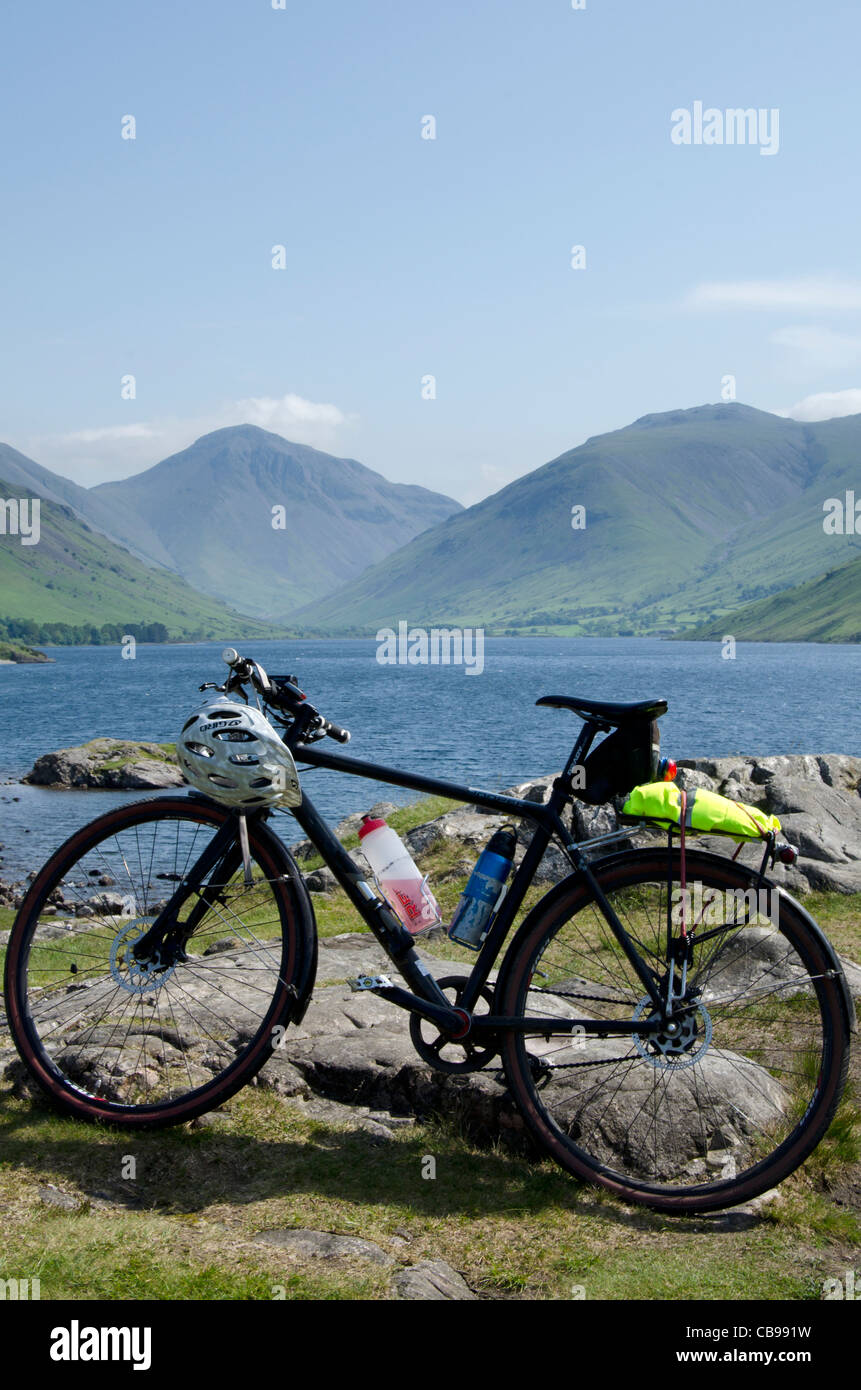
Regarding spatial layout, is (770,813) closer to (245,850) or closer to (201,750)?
(245,850)

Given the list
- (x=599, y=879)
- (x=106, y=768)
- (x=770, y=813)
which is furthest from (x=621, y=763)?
(x=106, y=768)

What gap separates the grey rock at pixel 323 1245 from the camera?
4320 millimetres

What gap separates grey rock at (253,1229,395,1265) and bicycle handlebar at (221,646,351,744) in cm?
217

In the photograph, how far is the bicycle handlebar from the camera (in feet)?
17.5

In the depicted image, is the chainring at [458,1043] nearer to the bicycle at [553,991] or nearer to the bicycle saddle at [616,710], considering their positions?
the bicycle at [553,991]

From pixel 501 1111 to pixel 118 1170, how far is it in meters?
1.85

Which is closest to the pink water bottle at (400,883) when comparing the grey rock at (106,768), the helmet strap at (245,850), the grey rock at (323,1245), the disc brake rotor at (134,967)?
the helmet strap at (245,850)

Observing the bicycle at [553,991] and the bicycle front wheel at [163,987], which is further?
the bicycle front wheel at [163,987]

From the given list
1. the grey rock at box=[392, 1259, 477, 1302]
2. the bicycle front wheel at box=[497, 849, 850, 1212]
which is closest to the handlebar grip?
the bicycle front wheel at box=[497, 849, 850, 1212]

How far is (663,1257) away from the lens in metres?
4.46

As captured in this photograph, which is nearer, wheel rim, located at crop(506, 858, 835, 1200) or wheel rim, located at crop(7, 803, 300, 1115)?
wheel rim, located at crop(506, 858, 835, 1200)

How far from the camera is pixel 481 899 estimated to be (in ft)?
17.6

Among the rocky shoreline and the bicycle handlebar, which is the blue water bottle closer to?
the rocky shoreline

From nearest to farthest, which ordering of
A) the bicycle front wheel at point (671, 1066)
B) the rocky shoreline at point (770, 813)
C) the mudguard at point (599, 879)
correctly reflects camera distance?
the bicycle front wheel at point (671, 1066) → the mudguard at point (599, 879) → the rocky shoreline at point (770, 813)
